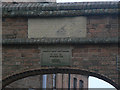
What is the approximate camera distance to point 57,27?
7.24 metres

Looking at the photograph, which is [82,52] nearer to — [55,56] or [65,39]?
[65,39]

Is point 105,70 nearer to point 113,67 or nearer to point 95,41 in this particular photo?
point 113,67

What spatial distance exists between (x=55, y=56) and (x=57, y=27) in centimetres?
84

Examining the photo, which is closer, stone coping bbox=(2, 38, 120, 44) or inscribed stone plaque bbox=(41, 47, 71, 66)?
stone coping bbox=(2, 38, 120, 44)

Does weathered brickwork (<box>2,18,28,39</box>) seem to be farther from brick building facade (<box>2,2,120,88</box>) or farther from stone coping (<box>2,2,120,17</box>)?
stone coping (<box>2,2,120,17</box>)

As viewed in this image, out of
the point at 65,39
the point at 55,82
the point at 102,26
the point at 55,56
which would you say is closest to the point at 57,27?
the point at 65,39

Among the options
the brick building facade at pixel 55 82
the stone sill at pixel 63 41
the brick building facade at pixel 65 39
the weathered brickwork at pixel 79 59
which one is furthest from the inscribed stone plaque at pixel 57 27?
the brick building facade at pixel 55 82

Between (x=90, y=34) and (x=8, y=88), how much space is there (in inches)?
258

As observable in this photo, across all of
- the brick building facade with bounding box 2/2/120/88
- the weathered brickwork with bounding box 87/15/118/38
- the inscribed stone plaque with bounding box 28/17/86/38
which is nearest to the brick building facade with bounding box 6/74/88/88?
the brick building facade with bounding box 2/2/120/88

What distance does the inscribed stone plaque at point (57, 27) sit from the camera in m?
7.16

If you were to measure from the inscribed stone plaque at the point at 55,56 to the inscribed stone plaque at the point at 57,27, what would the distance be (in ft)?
1.32

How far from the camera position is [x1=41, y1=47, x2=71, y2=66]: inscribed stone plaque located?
7176 millimetres

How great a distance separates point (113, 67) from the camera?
7.02m

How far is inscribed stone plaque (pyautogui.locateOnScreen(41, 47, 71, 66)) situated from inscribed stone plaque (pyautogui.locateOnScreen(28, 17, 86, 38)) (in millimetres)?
403
